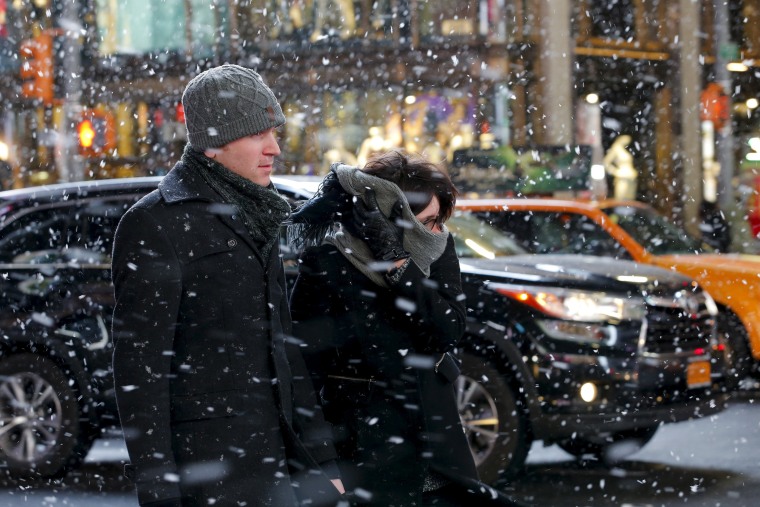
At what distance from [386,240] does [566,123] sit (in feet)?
77.6

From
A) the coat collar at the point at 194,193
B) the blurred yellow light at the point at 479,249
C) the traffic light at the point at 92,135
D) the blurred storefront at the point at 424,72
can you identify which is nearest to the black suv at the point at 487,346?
the blurred yellow light at the point at 479,249

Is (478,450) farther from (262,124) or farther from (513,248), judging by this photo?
(262,124)

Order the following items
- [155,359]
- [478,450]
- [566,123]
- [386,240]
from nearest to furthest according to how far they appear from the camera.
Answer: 1. [155,359]
2. [386,240]
3. [478,450]
4. [566,123]

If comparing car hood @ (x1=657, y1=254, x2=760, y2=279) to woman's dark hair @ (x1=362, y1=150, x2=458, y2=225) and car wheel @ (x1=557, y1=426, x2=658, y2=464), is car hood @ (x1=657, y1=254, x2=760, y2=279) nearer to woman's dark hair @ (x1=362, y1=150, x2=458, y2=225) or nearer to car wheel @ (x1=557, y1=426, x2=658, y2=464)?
car wheel @ (x1=557, y1=426, x2=658, y2=464)

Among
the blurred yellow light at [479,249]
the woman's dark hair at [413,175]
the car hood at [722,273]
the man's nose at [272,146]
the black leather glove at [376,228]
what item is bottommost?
the car hood at [722,273]

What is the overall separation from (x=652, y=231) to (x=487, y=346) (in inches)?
185

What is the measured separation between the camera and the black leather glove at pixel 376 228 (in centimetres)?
379

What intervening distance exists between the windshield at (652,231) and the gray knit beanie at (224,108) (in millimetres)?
8174

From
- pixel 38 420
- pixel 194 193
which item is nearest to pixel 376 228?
pixel 194 193

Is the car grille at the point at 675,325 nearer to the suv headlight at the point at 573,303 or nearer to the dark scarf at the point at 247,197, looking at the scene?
the suv headlight at the point at 573,303

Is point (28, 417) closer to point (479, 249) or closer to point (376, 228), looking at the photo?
point (479, 249)

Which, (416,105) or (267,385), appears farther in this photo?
(416,105)

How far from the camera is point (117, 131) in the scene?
3014 centimetres

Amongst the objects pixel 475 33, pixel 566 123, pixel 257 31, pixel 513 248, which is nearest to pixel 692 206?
pixel 566 123
